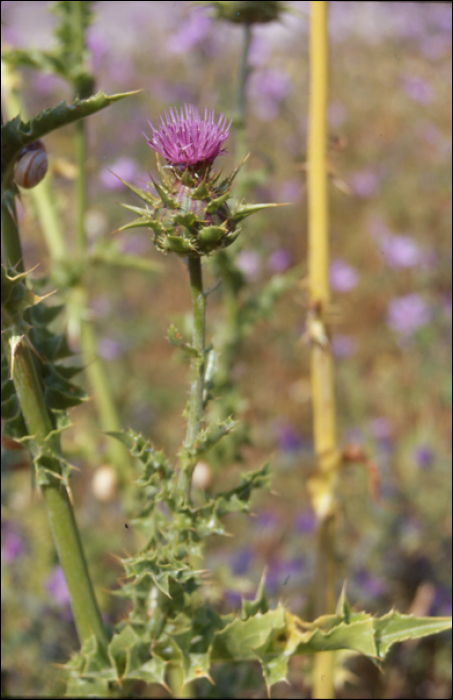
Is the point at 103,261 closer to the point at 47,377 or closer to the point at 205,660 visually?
the point at 47,377

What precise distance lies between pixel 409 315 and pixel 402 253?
0.60 metres

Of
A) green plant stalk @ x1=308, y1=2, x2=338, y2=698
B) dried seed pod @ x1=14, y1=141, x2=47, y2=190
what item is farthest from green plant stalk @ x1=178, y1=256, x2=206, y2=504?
green plant stalk @ x1=308, y1=2, x2=338, y2=698

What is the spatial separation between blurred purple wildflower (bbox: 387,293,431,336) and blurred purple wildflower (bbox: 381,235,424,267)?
0.38 m

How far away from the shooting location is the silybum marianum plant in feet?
3.54

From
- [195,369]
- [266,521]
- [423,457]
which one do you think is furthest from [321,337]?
[266,521]

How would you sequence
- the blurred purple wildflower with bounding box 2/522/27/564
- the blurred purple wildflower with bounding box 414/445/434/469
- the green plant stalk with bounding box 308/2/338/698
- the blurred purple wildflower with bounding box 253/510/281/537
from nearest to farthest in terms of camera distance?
the green plant stalk with bounding box 308/2/338/698 → the blurred purple wildflower with bounding box 2/522/27/564 → the blurred purple wildflower with bounding box 414/445/434/469 → the blurred purple wildflower with bounding box 253/510/281/537

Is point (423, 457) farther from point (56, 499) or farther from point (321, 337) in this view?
point (56, 499)

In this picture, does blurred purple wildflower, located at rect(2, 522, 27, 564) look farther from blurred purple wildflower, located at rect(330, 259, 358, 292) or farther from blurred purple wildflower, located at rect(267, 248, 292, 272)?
blurred purple wildflower, located at rect(267, 248, 292, 272)

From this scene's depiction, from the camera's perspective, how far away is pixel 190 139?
1063 millimetres

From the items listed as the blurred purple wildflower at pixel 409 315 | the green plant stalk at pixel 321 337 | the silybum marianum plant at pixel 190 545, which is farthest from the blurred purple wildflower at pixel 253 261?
the silybum marianum plant at pixel 190 545

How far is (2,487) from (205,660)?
98 cm

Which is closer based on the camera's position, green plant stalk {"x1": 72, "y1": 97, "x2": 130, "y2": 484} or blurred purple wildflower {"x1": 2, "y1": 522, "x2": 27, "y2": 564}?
green plant stalk {"x1": 72, "y1": 97, "x2": 130, "y2": 484}

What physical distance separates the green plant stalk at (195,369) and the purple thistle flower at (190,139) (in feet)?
0.55

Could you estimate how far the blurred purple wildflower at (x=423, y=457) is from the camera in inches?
140
